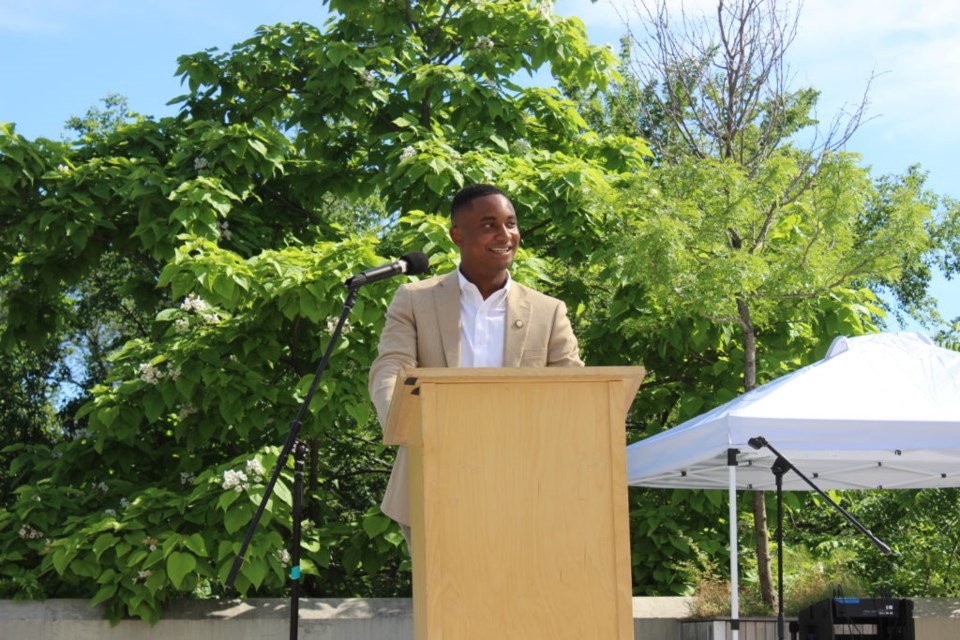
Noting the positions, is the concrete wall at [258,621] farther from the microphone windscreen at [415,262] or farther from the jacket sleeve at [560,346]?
the jacket sleeve at [560,346]

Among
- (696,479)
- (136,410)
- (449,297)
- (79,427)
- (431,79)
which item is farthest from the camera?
(79,427)

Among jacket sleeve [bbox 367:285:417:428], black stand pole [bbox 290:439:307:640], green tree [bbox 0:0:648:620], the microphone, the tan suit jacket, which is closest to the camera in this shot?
jacket sleeve [bbox 367:285:417:428]

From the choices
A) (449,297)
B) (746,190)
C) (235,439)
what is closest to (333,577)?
(235,439)

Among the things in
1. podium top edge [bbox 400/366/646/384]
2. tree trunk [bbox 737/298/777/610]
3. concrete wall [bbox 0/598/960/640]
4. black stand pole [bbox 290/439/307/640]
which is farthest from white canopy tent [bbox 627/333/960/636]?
podium top edge [bbox 400/366/646/384]

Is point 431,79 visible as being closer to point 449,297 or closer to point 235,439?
point 235,439

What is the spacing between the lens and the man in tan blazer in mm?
3748

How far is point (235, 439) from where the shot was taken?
9.66 meters

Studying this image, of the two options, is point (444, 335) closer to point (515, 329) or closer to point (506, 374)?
point (515, 329)

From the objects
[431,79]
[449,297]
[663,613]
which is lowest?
[663,613]

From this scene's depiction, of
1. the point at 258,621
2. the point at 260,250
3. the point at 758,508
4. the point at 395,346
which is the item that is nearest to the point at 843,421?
the point at 758,508

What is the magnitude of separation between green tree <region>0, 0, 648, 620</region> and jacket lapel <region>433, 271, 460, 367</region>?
15.1 feet

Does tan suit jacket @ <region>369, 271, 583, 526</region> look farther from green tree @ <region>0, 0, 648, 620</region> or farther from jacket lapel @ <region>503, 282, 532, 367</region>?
green tree @ <region>0, 0, 648, 620</region>

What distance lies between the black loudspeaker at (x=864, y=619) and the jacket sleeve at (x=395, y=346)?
4.37 m

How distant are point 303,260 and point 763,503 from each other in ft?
13.0
